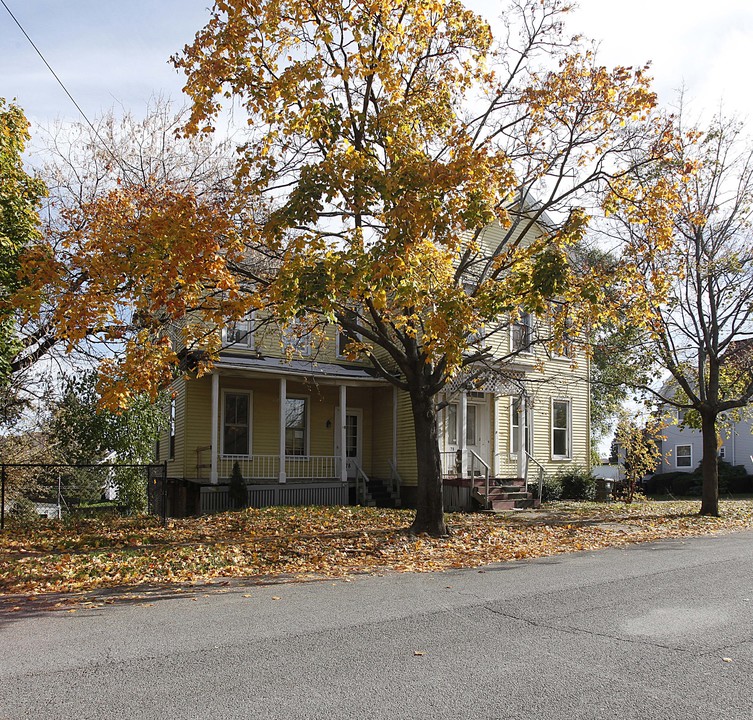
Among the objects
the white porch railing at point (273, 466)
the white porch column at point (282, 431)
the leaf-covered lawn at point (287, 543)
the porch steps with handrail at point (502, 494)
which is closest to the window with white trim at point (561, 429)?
the porch steps with handrail at point (502, 494)

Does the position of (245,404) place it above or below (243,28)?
below

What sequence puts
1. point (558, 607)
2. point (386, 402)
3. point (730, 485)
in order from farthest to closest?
point (730, 485) < point (386, 402) < point (558, 607)

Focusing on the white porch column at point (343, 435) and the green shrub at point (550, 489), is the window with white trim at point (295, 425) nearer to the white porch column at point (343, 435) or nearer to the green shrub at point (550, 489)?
the white porch column at point (343, 435)

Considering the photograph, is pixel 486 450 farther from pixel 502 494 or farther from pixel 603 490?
pixel 603 490

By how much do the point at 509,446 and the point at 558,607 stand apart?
16.4 metres

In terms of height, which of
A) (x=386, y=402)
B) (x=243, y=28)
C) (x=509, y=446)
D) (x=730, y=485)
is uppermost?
(x=243, y=28)

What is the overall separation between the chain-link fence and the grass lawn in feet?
4.96

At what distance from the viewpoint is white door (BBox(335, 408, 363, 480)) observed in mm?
22719

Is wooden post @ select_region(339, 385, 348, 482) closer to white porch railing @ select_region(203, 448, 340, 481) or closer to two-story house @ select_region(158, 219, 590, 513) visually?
two-story house @ select_region(158, 219, 590, 513)

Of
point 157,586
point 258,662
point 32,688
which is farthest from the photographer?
point 157,586

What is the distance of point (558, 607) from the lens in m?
7.57

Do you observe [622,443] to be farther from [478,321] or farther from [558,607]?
[558,607]

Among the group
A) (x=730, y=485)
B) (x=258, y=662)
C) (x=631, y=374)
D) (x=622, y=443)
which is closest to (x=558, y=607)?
(x=258, y=662)

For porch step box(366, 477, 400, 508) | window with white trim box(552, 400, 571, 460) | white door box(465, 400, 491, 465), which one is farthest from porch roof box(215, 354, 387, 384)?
window with white trim box(552, 400, 571, 460)
